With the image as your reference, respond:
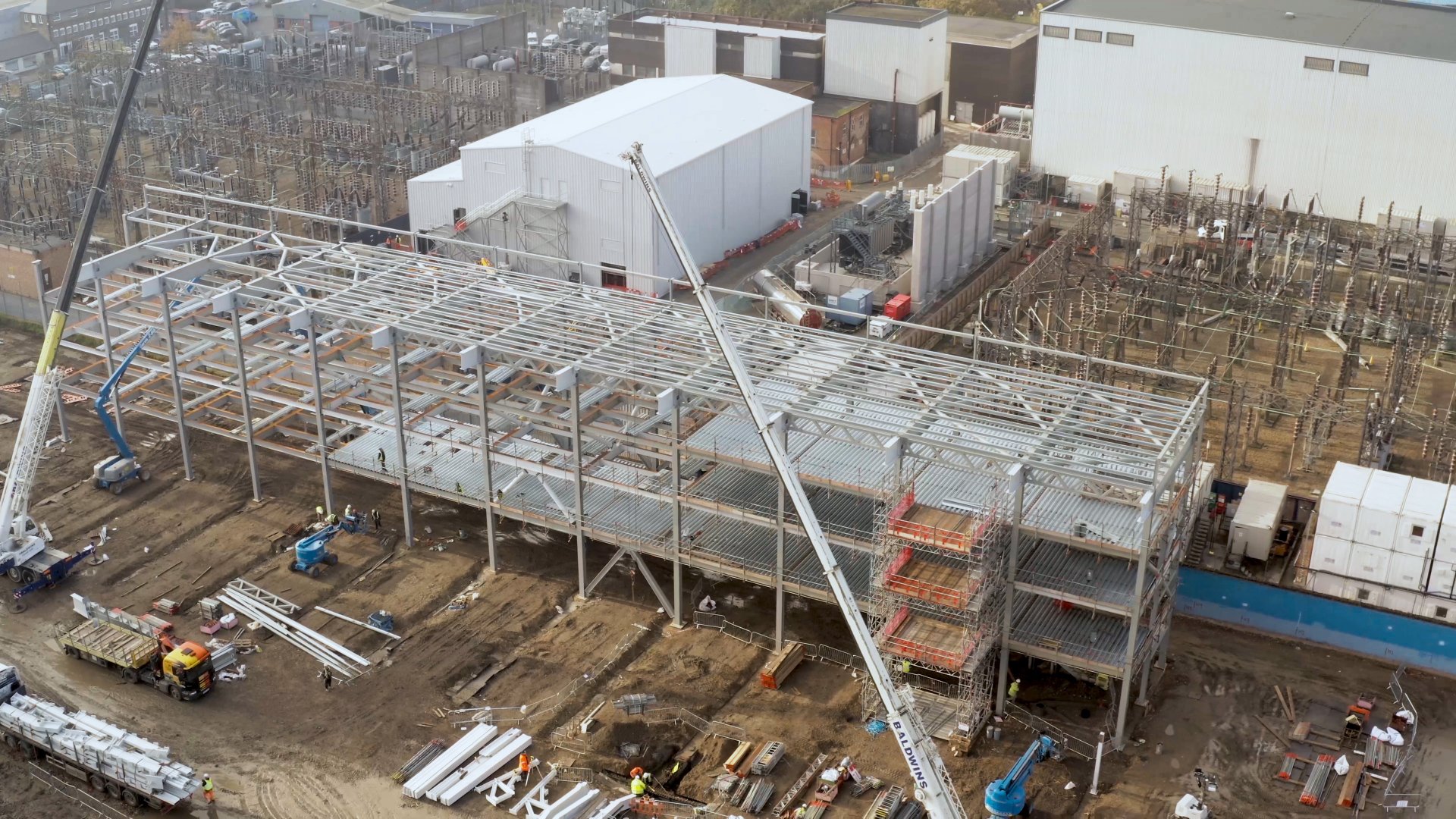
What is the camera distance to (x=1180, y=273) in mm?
61031

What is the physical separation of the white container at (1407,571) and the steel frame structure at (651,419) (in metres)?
6.18

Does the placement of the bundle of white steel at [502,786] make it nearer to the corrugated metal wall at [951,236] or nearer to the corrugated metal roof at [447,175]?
the corrugated metal wall at [951,236]

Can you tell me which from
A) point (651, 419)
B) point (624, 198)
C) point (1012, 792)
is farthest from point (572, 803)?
point (624, 198)

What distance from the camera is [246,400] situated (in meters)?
46.7

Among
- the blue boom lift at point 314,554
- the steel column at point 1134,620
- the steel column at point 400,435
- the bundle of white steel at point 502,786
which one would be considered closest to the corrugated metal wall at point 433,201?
the steel column at point 400,435

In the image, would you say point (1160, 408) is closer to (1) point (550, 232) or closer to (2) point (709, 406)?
(2) point (709, 406)

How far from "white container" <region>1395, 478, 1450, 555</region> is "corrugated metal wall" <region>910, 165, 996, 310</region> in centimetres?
2463

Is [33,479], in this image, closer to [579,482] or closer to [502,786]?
[579,482]

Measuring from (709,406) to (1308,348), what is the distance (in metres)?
30.6

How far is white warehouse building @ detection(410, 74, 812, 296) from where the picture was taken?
60375 millimetres

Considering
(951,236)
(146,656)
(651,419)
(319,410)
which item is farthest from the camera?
(951,236)

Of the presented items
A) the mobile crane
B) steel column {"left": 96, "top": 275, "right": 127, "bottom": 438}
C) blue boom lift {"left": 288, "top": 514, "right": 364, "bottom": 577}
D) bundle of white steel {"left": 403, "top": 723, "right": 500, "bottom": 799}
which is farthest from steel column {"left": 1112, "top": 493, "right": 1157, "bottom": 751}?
steel column {"left": 96, "top": 275, "right": 127, "bottom": 438}

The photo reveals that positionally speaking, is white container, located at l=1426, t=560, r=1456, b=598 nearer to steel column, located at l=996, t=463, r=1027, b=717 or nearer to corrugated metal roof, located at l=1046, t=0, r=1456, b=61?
steel column, located at l=996, t=463, r=1027, b=717

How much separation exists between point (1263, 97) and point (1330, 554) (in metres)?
35.5
